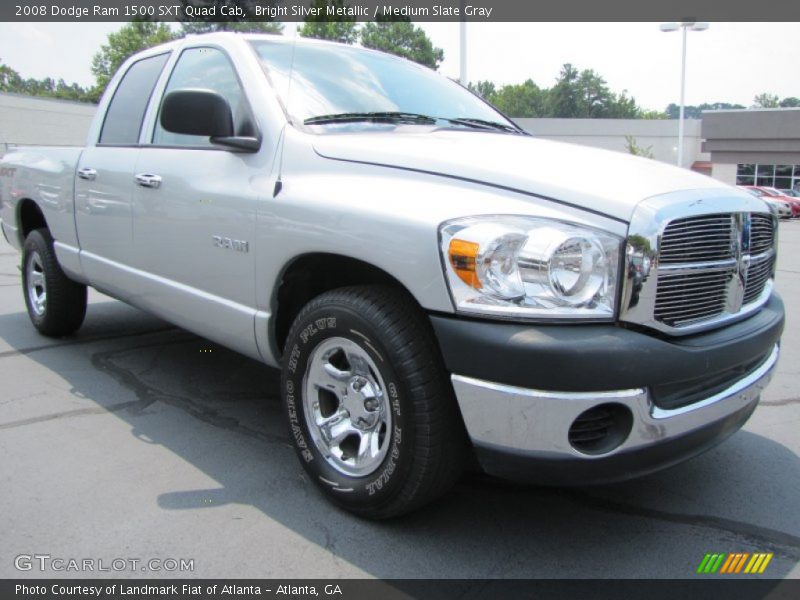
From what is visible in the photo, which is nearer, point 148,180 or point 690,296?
point 690,296

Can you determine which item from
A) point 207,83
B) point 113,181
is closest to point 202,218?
point 207,83

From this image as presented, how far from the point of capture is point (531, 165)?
2.56m

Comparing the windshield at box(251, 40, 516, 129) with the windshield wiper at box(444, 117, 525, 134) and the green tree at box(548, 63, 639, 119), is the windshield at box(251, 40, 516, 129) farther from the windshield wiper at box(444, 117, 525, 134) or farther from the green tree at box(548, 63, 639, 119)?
the green tree at box(548, 63, 639, 119)

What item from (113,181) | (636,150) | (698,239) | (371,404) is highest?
(636,150)

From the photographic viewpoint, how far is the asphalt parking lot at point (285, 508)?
8.49 feet

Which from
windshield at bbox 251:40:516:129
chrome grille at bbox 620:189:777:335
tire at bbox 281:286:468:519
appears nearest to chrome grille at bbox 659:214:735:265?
chrome grille at bbox 620:189:777:335

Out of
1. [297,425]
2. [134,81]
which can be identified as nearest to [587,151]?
[297,425]

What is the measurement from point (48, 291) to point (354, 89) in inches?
122

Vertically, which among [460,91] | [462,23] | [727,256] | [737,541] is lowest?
[737,541]

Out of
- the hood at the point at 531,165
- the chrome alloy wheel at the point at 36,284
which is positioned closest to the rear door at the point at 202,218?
the hood at the point at 531,165

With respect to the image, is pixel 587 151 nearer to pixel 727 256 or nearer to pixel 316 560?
pixel 727 256

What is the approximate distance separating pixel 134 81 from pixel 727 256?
12.3ft

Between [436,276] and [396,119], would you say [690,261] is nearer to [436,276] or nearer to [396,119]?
[436,276]

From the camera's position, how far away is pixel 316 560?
8.45 ft
